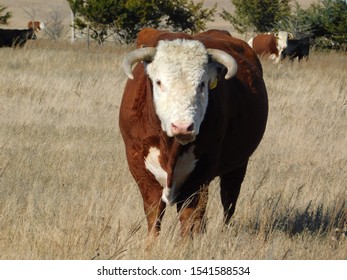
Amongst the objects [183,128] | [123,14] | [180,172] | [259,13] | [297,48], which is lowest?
[259,13]

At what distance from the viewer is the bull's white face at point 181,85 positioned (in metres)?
4.76

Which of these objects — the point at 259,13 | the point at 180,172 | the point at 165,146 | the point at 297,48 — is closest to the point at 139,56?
the point at 165,146

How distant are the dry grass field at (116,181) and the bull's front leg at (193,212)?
0.26 feet

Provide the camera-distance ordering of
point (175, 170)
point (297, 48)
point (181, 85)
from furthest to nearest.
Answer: point (297, 48), point (175, 170), point (181, 85)

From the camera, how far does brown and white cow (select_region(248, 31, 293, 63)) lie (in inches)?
1202

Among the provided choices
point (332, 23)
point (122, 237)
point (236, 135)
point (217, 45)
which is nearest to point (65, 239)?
point (122, 237)

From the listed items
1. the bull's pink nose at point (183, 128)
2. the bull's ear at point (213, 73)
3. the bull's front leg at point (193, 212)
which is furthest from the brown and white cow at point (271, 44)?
the bull's pink nose at point (183, 128)

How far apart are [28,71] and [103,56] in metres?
4.42

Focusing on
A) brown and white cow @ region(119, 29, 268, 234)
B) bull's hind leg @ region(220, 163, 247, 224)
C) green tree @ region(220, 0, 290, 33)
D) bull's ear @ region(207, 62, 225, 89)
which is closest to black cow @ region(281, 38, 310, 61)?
green tree @ region(220, 0, 290, 33)

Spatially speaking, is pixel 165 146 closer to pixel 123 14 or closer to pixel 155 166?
pixel 155 166

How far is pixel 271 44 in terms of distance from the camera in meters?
30.8

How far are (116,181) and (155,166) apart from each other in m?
2.24

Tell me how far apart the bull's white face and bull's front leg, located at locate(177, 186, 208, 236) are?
0.67 metres

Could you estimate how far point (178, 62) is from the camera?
5.04 m
